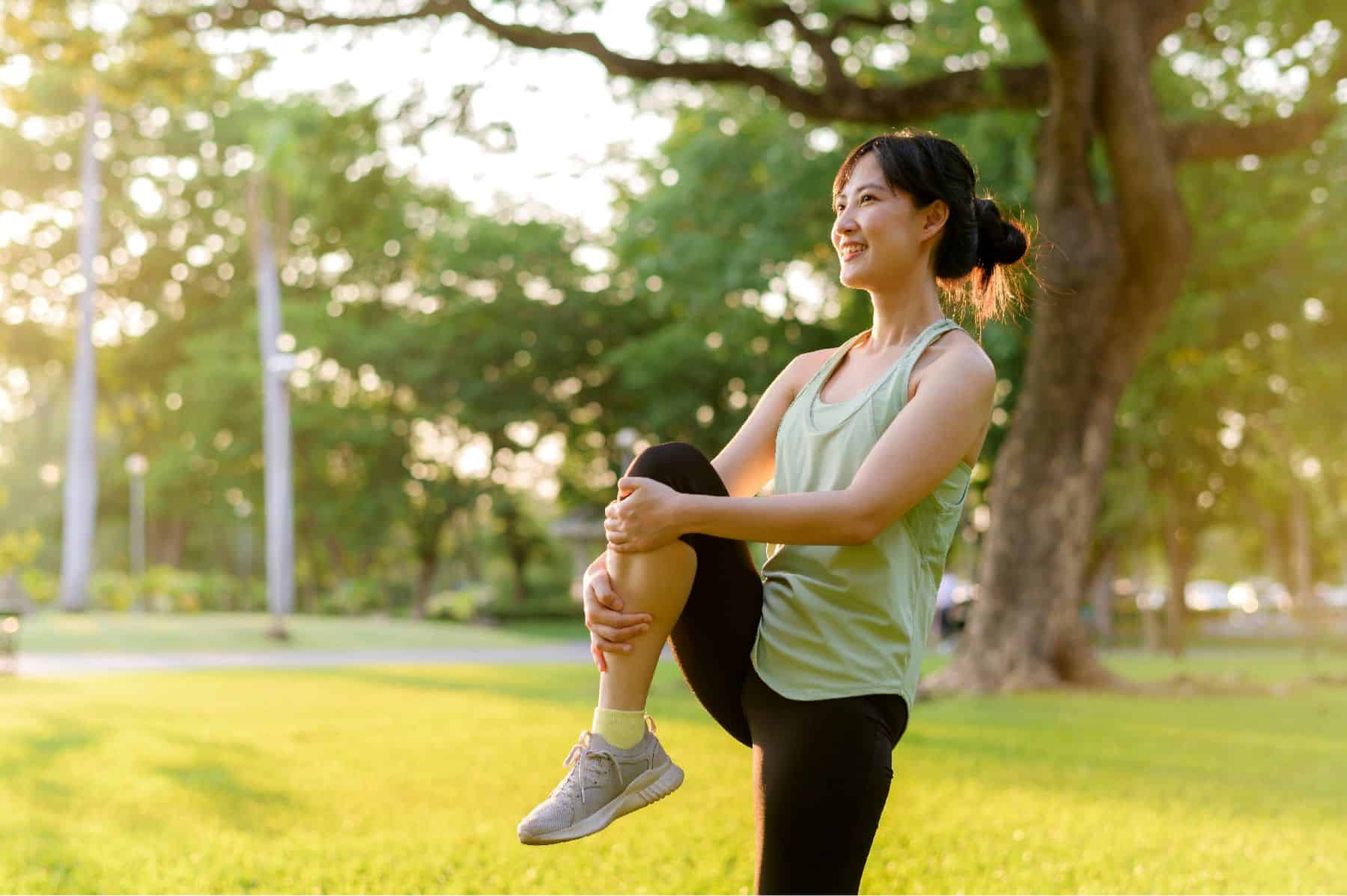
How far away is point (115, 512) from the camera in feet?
180

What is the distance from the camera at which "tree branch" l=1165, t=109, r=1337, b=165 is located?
1528 cm

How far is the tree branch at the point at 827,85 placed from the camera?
13781mm

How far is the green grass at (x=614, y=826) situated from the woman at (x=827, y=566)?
10.4ft

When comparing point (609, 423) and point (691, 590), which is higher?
point (609, 423)

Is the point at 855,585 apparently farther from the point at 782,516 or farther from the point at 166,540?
the point at 166,540

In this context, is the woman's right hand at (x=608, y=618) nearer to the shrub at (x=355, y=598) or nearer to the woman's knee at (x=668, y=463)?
the woman's knee at (x=668, y=463)

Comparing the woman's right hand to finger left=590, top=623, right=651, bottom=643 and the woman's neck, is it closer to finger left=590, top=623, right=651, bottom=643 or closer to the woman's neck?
finger left=590, top=623, right=651, bottom=643

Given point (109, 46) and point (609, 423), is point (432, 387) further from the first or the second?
point (109, 46)

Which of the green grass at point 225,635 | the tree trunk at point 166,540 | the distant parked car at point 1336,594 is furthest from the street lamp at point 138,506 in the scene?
the distant parked car at point 1336,594

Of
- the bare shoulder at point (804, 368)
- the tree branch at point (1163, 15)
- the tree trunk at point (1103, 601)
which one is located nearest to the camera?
the bare shoulder at point (804, 368)

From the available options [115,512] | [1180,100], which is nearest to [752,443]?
[1180,100]

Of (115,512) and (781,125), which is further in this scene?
(115,512)

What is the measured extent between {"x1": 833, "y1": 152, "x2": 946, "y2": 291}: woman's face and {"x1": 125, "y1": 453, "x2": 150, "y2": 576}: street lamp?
45.4m

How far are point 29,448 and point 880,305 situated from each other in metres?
68.3
